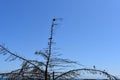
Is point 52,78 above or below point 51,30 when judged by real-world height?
below

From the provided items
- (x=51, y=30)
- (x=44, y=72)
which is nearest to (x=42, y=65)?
(x=44, y=72)

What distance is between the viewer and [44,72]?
9398mm

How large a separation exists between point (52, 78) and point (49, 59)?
1.24ft

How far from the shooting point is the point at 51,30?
9617mm

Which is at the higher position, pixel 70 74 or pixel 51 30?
pixel 51 30

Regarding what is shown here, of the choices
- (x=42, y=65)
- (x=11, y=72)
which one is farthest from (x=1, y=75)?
(x=42, y=65)

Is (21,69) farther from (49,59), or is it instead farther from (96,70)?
(96,70)

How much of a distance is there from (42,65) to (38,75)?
211 millimetres

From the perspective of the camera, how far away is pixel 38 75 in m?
9.44

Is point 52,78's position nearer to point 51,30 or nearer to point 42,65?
point 42,65

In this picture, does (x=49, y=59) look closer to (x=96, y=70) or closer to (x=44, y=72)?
(x=44, y=72)

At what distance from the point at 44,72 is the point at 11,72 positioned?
2.11ft

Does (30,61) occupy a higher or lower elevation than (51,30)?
lower

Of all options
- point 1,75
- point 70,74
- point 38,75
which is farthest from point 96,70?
point 1,75
